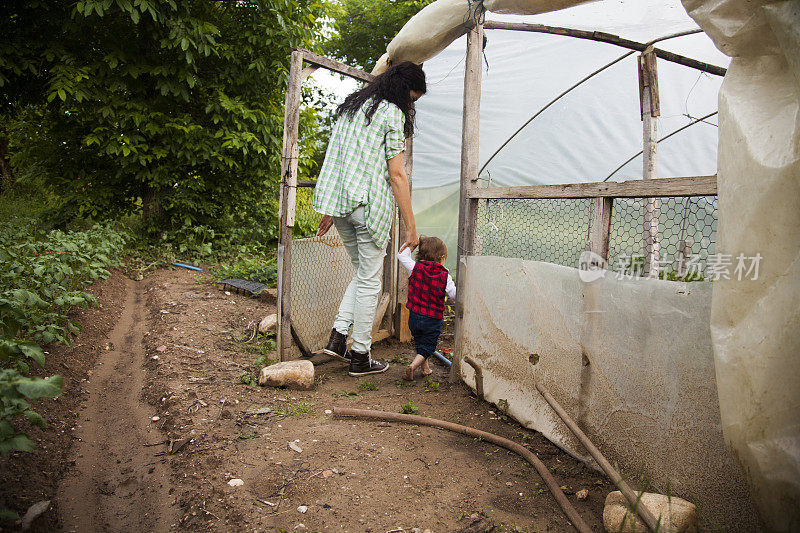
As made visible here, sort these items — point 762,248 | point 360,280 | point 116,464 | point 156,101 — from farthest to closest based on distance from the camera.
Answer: point 156,101 < point 360,280 < point 116,464 < point 762,248

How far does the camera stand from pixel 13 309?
2240 mm

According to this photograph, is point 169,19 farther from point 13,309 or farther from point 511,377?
point 511,377

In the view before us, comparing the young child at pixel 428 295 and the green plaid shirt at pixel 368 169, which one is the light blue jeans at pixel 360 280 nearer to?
the green plaid shirt at pixel 368 169

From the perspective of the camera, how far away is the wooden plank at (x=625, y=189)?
1863 mm

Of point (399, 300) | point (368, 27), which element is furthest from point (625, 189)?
point (368, 27)

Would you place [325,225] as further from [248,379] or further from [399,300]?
[248,379]

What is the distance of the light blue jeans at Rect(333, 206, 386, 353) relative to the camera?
3285 mm

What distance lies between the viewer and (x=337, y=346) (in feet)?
11.1

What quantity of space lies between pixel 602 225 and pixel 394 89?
1.54m

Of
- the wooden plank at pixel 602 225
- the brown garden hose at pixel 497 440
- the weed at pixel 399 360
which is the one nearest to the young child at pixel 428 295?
the weed at pixel 399 360

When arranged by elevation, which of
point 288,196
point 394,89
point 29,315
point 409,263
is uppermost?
point 394,89

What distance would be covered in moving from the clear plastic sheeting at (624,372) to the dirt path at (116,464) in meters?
1.76

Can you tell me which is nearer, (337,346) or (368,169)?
(368,169)

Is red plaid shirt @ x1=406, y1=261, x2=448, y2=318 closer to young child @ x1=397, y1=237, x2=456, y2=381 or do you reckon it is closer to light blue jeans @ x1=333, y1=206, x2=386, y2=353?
young child @ x1=397, y1=237, x2=456, y2=381
